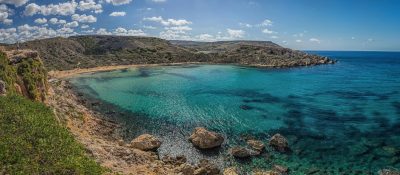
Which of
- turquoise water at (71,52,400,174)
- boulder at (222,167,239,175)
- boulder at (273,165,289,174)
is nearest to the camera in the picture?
boulder at (222,167,239,175)

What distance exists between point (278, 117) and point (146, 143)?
23686mm

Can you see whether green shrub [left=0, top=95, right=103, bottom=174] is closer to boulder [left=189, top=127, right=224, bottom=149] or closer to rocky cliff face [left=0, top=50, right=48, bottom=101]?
rocky cliff face [left=0, top=50, right=48, bottom=101]

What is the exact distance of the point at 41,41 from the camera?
529 feet

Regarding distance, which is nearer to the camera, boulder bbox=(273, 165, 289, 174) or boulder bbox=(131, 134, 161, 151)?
boulder bbox=(273, 165, 289, 174)

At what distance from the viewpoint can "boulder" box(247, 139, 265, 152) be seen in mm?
37425

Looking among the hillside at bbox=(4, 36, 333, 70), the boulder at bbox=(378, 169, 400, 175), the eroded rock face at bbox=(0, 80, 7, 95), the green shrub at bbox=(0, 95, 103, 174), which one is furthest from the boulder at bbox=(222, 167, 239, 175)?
the hillside at bbox=(4, 36, 333, 70)

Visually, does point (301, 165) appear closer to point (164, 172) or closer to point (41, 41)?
point (164, 172)

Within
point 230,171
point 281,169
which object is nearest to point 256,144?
point 281,169

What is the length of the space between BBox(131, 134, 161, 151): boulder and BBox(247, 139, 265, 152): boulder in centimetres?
1104

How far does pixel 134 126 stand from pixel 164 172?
1667 centimetres

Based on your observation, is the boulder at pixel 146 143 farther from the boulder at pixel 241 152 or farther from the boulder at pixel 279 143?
the boulder at pixel 279 143

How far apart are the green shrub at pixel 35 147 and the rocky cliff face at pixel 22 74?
10972mm

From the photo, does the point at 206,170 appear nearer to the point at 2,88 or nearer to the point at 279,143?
the point at 279,143

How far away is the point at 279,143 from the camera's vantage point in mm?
38250
